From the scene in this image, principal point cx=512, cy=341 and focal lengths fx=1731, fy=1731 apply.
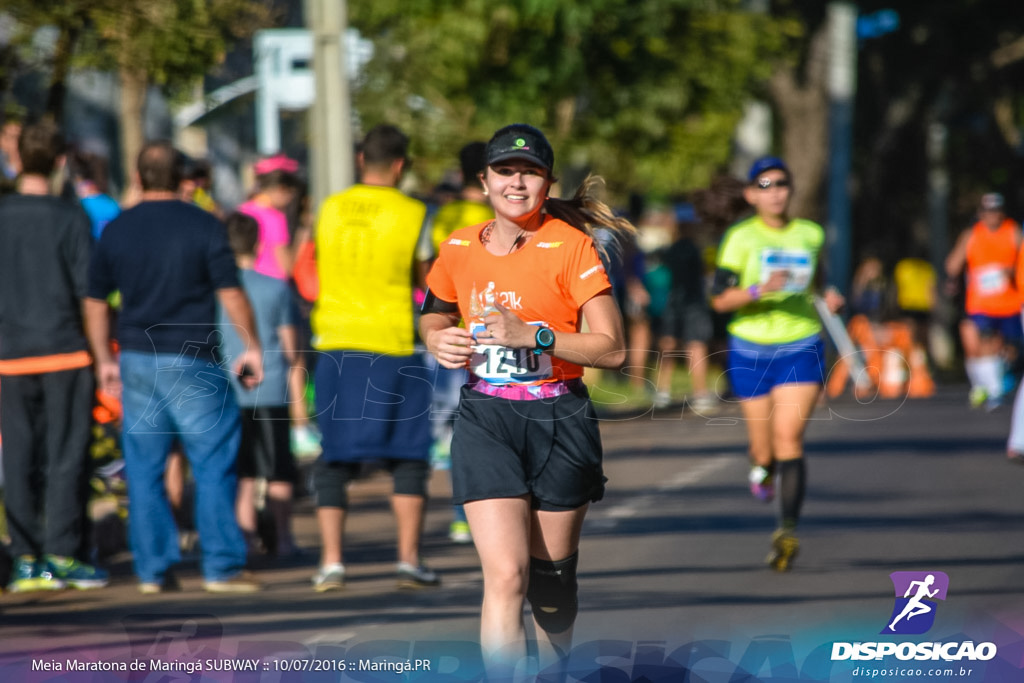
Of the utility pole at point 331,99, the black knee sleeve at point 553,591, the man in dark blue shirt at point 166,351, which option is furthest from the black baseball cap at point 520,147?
the utility pole at point 331,99

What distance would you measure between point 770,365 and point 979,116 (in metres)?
30.9

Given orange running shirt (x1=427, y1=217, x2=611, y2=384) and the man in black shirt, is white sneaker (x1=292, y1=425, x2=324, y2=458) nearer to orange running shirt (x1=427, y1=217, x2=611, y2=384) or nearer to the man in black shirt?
the man in black shirt

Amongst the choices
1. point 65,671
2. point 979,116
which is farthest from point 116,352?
point 979,116

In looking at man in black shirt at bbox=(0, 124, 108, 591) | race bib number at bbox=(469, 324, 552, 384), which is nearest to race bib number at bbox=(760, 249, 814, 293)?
man in black shirt at bbox=(0, 124, 108, 591)

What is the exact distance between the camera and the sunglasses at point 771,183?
9.21 m

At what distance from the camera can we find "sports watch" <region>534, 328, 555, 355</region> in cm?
512

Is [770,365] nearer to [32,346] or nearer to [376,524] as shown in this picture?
[376,524]

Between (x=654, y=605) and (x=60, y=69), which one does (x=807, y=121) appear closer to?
(x=60, y=69)

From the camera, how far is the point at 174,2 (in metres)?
10.5

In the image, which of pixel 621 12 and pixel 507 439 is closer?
pixel 507 439

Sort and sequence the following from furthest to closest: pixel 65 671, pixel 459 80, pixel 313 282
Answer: pixel 459 80 < pixel 313 282 < pixel 65 671

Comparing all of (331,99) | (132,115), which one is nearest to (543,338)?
(331,99)

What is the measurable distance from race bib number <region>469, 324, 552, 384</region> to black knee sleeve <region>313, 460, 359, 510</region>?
3194 mm

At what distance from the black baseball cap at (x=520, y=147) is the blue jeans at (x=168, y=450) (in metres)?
3.10
